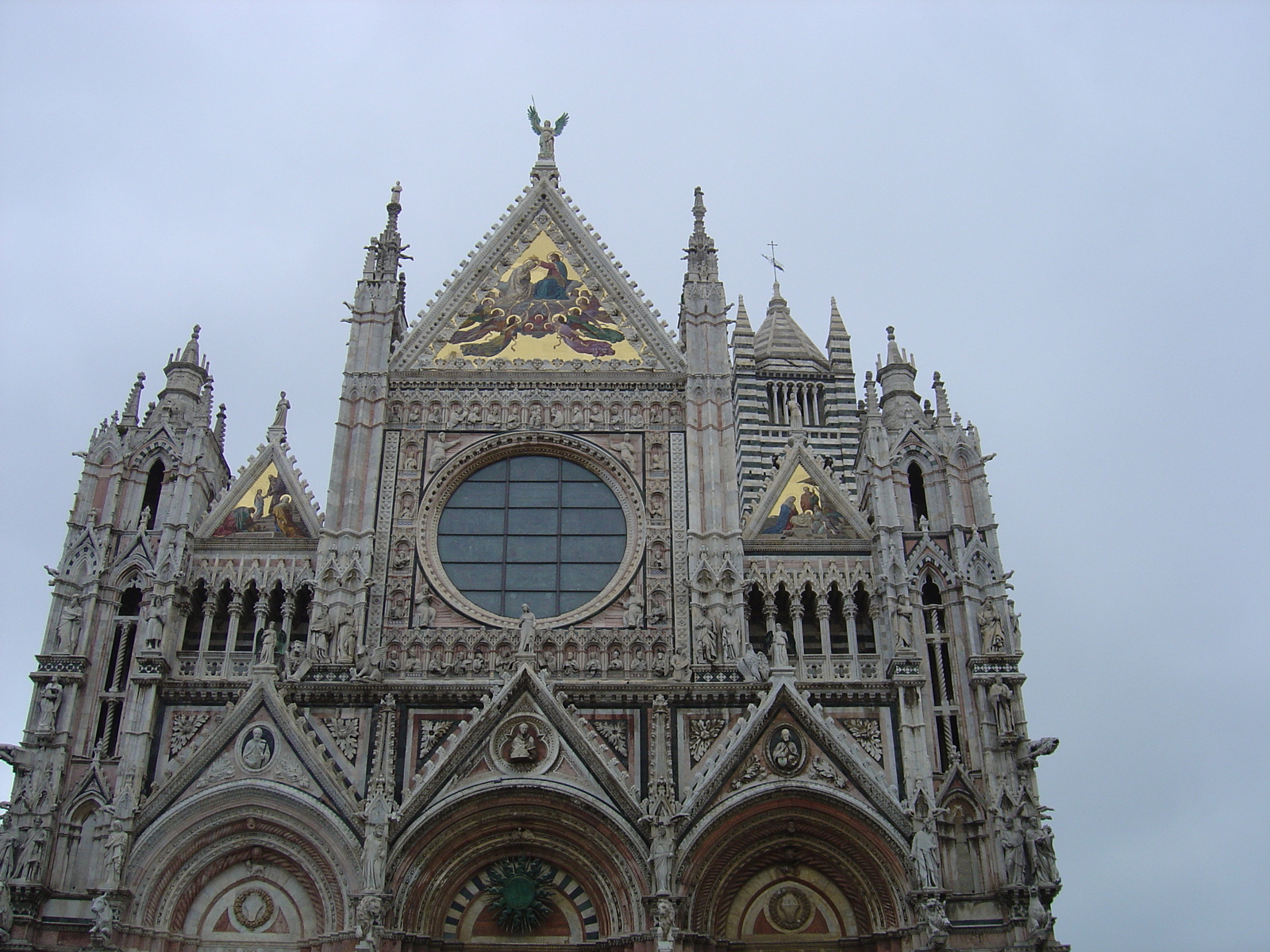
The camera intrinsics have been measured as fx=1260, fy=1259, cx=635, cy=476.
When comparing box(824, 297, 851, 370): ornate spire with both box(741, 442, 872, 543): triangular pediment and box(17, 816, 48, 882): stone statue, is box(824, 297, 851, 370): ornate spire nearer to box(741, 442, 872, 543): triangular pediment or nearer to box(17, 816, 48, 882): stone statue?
box(741, 442, 872, 543): triangular pediment

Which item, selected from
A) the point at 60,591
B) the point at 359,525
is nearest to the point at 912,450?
the point at 359,525

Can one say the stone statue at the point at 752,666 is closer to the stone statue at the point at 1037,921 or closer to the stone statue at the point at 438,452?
the stone statue at the point at 1037,921

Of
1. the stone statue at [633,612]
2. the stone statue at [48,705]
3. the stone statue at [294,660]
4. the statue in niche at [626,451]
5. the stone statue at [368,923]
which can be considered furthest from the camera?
the statue in niche at [626,451]

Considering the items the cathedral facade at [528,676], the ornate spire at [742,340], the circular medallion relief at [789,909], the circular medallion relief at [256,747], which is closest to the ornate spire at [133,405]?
the cathedral facade at [528,676]

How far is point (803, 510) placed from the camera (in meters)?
22.9

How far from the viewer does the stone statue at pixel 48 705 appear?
64.8 feet

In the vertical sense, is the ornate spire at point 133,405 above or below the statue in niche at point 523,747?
above

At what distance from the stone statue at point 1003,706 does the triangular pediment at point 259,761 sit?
10.1m

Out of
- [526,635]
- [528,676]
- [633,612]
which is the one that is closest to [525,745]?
[528,676]

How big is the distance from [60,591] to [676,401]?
11285 millimetres

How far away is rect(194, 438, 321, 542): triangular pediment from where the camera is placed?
22.4 m

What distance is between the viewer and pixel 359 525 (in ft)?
72.8

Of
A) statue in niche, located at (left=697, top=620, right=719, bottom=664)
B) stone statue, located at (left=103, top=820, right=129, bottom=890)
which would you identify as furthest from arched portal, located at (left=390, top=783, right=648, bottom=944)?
stone statue, located at (left=103, top=820, right=129, bottom=890)

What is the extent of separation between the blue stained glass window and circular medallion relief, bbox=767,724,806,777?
4233 millimetres
